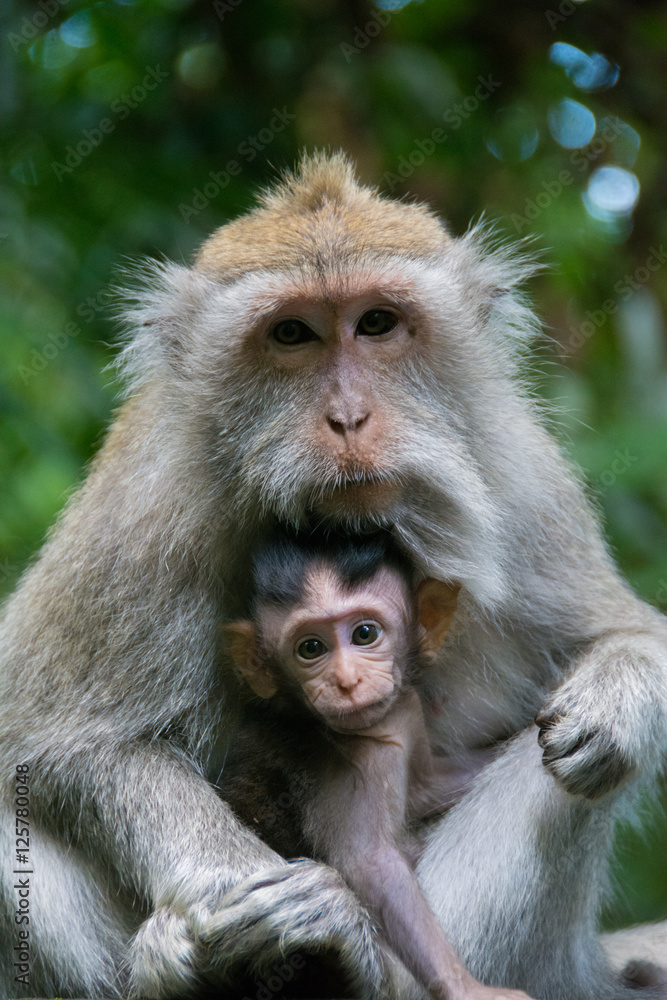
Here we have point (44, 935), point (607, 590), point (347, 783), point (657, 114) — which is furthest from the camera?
point (657, 114)

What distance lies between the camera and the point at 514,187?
24.6ft

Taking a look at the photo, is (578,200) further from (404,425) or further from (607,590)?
(404,425)

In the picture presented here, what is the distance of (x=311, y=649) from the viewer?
327cm

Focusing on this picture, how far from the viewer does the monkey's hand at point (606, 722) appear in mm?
3225

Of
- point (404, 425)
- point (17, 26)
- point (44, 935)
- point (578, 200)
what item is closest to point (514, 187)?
point (578, 200)

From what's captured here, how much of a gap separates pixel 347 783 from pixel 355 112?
15.1 ft

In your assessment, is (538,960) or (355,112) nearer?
(538,960)

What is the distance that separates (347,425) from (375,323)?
48 centimetres
